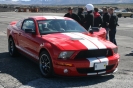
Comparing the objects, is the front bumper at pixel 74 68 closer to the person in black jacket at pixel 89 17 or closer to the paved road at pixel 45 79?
the paved road at pixel 45 79

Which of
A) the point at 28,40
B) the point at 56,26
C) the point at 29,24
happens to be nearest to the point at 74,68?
the point at 56,26

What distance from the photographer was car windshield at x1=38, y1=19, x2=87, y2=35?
651cm

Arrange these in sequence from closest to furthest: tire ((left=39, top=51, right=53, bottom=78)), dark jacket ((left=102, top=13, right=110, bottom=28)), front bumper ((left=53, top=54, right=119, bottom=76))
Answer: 1. front bumper ((left=53, top=54, right=119, bottom=76))
2. tire ((left=39, top=51, right=53, bottom=78))
3. dark jacket ((left=102, top=13, right=110, bottom=28))

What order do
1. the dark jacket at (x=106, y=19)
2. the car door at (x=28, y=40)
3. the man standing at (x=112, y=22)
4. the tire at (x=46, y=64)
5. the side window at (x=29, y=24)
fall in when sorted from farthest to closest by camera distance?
1. the dark jacket at (x=106, y=19)
2. the man standing at (x=112, y=22)
3. the side window at (x=29, y=24)
4. the car door at (x=28, y=40)
5. the tire at (x=46, y=64)

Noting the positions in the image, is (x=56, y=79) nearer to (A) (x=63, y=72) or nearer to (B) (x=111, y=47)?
(A) (x=63, y=72)

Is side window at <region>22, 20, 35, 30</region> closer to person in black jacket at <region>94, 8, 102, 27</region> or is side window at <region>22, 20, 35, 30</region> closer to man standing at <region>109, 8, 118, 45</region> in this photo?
person in black jacket at <region>94, 8, 102, 27</region>

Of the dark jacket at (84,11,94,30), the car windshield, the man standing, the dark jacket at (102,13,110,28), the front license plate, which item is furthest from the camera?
the dark jacket at (102,13,110,28)

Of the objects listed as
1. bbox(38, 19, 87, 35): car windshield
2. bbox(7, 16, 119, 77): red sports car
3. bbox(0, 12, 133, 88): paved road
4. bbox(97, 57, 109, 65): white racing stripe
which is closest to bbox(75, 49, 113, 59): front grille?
bbox(7, 16, 119, 77): red sports car

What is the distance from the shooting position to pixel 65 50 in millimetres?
5281

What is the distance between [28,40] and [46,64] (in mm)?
1227

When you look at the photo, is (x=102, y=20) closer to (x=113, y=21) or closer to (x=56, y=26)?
(x=113, y=21)

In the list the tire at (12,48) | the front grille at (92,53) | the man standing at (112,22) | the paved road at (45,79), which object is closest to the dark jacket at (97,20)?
the man standing at (112,22)

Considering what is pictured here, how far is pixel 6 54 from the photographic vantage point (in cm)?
845

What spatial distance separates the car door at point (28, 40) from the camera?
6303 mm
